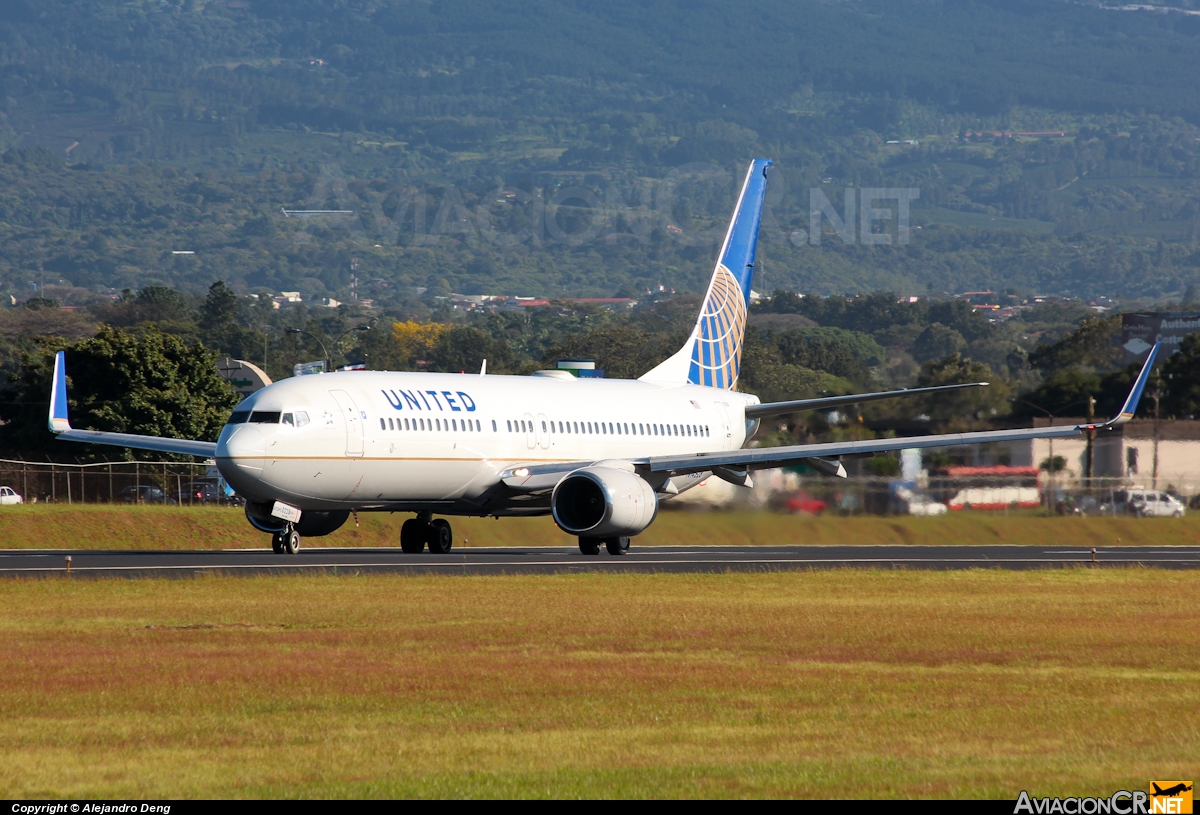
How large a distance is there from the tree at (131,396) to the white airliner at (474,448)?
33.0 m

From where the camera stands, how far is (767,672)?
1747 centimetres

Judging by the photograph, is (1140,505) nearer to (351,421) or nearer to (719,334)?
(719,334)

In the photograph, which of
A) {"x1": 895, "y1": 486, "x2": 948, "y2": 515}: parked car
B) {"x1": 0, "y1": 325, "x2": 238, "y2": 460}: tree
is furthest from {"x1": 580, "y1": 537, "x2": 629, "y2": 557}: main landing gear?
{"x1": 0, "y1": 325, "x2": 238, "y2": 460}: tree

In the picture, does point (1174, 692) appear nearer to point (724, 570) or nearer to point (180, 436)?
point (724, 570)

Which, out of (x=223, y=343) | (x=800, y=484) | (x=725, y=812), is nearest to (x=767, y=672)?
(x=725, y=812)

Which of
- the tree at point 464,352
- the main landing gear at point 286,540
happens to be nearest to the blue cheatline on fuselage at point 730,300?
the main landing gear at point 286,540

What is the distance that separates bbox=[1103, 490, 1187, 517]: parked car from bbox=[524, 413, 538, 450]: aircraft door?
23.9 m

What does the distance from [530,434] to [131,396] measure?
129 ft

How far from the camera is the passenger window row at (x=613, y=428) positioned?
39.9 metres

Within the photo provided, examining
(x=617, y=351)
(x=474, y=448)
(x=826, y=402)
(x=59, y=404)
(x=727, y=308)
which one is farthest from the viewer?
(x=617, y=351)

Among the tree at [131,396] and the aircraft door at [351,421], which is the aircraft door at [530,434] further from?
the tree at [131,396]

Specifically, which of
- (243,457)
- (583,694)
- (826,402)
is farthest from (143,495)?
(583,694)

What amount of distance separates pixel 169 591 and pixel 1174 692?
1583 centimetres

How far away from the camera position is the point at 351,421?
115 ft
